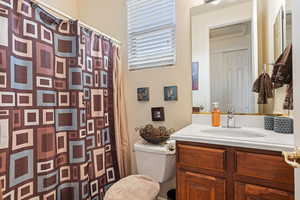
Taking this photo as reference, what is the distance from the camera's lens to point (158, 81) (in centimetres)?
197

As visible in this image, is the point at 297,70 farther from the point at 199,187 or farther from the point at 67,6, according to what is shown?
the point at 67,6

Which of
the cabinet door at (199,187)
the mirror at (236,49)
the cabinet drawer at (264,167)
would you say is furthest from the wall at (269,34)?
the cabinet door at (199,187)

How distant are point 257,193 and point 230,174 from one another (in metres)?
0.17

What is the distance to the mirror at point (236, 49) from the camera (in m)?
1.53

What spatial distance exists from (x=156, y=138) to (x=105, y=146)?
22.3 inches

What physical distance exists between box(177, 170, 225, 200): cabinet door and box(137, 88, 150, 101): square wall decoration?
0.89 meters

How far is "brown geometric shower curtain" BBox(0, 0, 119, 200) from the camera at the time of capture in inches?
44.6

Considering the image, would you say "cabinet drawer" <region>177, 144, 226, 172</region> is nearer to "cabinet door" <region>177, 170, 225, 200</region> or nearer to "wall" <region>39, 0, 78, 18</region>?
"cabinet door" <region>177, 170, 225, 200</region>

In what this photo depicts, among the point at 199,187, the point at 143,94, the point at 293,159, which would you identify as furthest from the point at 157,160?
the point at 293,159

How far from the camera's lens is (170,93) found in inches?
74.3

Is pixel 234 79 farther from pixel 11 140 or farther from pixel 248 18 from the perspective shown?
pixel 11 140

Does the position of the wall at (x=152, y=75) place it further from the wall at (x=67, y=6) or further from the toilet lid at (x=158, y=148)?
the toilet lid at (x=158, y=148)

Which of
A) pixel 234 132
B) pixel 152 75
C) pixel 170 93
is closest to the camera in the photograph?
pixel 234 132

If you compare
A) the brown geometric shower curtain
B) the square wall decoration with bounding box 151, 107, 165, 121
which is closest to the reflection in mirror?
the square wall decoration with bounding box 151, 107, 165, 121
